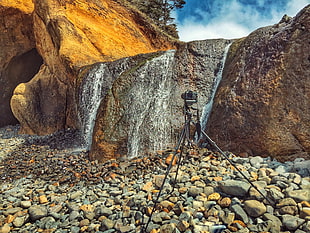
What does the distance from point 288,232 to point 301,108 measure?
214cm

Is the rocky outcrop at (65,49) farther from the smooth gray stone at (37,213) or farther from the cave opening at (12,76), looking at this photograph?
the smooth gray stone at (37,213)

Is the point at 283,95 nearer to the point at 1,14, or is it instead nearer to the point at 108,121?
the point at 108,121

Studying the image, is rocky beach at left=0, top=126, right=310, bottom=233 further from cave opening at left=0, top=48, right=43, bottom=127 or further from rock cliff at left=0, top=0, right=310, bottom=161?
cave opening at left=0, top=48, right=43, bottom=127

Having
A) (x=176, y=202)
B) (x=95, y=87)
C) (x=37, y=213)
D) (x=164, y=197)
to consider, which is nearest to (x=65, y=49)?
(x=95, y=87)

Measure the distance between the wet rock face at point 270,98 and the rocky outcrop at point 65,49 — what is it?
20.3 feet

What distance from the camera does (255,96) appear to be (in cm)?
384

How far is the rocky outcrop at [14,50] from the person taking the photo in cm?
1172

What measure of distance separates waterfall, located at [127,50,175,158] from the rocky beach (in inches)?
20.5

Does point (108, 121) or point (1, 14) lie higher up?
point (1, 14)

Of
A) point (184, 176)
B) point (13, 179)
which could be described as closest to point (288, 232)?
point (184, 176)

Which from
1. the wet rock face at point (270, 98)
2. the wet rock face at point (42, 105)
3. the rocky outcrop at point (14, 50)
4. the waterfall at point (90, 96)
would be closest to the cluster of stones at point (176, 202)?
the wet rock face at point (270, 98)

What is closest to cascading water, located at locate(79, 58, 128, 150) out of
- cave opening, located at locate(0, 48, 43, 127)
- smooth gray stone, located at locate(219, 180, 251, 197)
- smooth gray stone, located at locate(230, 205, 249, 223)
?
smooth gray stone, located at locate(219, 180, 251, 197)

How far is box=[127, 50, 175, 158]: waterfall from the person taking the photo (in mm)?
5028

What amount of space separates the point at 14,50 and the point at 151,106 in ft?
38.8
